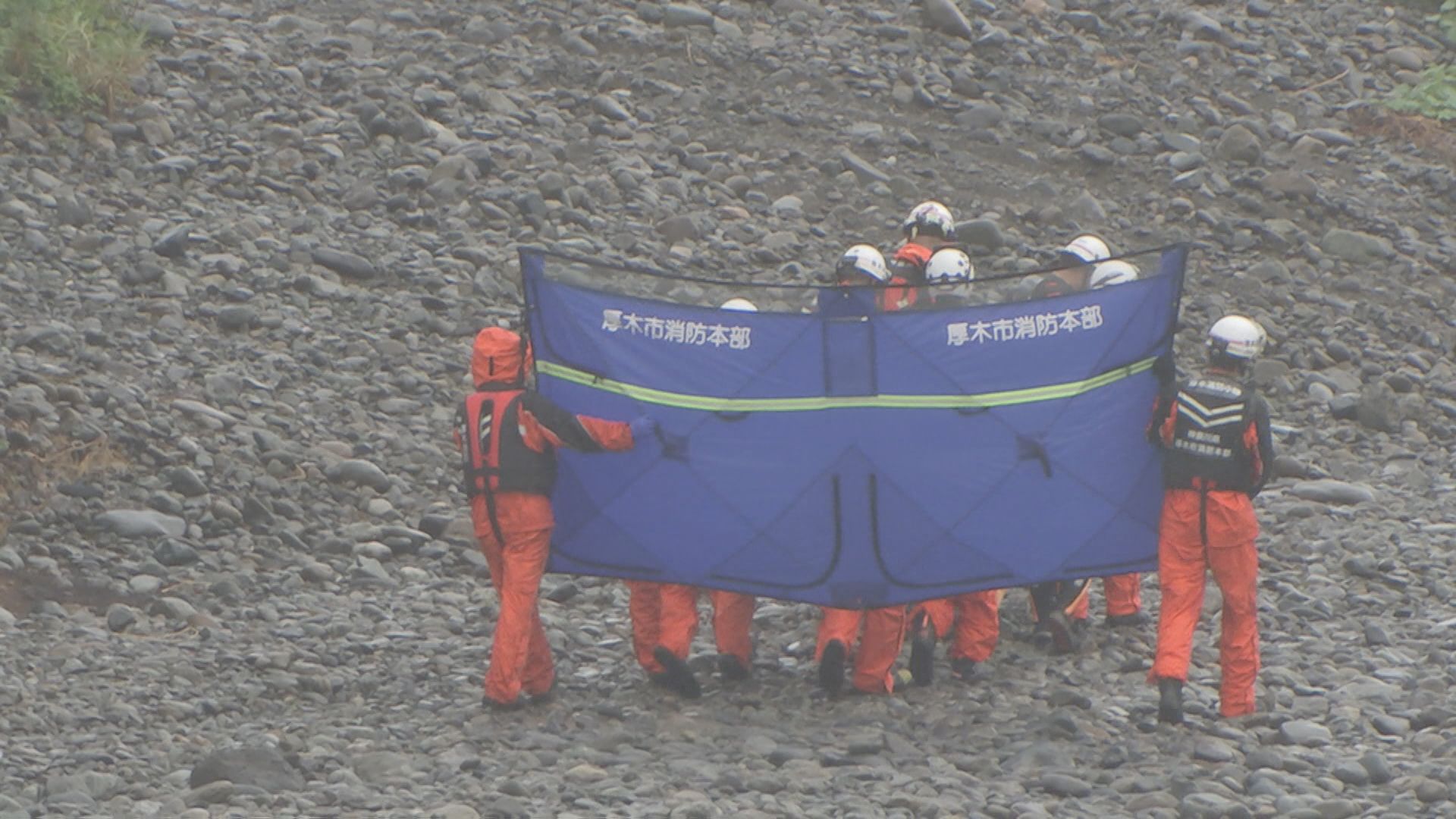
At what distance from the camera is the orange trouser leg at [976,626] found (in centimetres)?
1095

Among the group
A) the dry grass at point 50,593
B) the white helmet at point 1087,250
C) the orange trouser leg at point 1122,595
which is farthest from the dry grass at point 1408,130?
the dry grass at point 50,593

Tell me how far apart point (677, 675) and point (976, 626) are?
4.88 feet

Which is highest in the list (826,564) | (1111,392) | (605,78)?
(605,78)

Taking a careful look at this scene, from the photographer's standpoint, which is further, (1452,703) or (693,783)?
(1452,703)

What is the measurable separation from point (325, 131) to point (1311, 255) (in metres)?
7.86

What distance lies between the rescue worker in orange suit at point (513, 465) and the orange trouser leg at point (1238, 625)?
260cm

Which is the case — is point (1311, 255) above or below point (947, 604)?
above

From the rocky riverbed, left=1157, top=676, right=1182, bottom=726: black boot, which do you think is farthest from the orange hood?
left=1157, top=676, right=1182, bottom=726: black boot

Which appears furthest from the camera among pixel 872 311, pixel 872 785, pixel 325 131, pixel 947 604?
pixel 325 131

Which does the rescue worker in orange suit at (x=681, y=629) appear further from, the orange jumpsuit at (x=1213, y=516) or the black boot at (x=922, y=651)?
the orange jumpsuit at (x=1213, y=516)

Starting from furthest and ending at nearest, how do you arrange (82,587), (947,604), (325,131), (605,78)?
(605,78)
(325,131)
(82,587)
(947,604)

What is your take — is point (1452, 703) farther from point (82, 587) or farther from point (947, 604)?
point (82, 587)

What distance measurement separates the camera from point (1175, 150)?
19.6 m

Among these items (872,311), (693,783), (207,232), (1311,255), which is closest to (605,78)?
(207,232)
